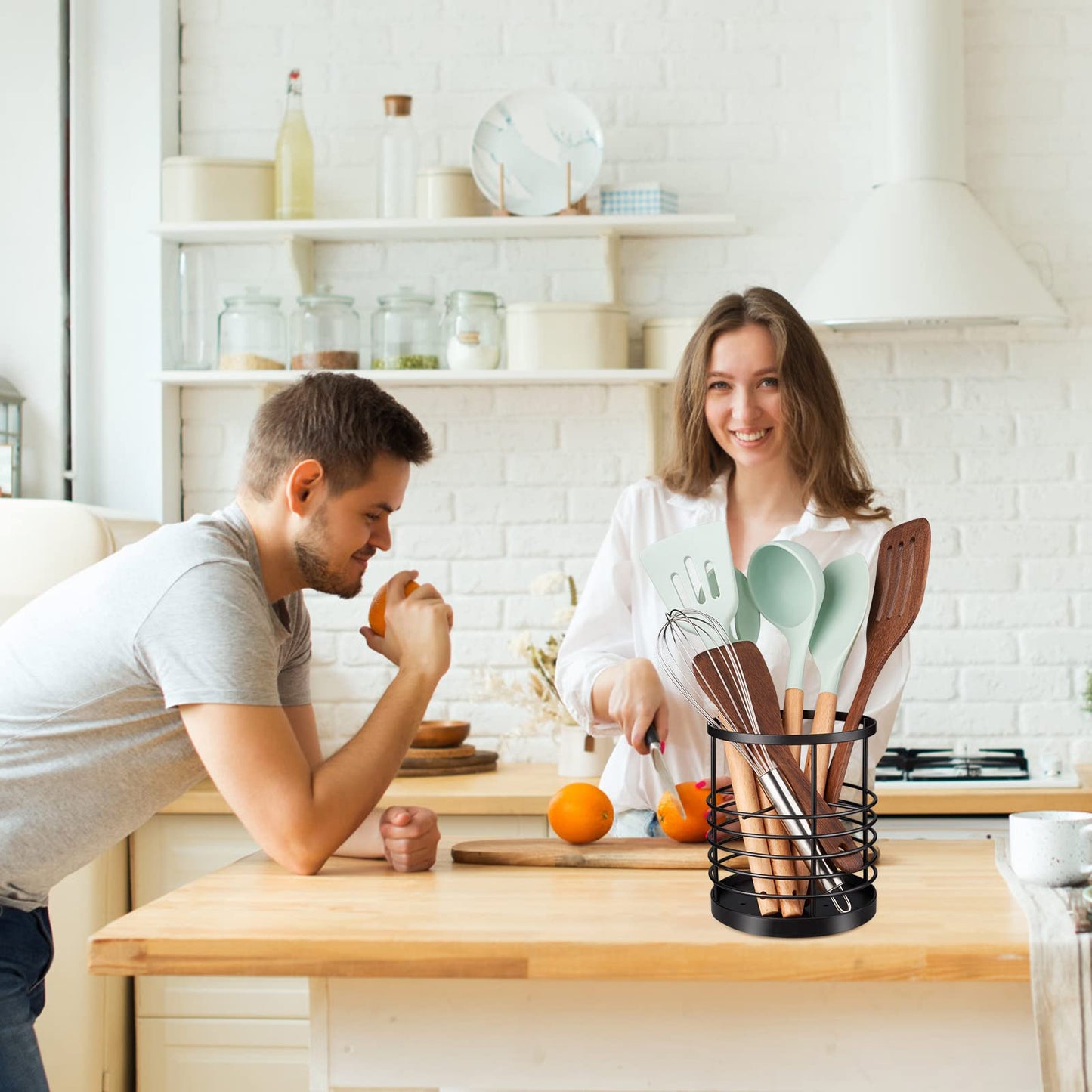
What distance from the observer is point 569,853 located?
1.48 meters

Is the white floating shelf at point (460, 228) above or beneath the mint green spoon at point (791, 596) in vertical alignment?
above

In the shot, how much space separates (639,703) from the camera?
162 centimetres

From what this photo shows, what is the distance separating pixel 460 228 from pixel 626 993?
7.74 ft

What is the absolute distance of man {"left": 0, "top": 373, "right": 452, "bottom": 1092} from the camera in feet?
4.65

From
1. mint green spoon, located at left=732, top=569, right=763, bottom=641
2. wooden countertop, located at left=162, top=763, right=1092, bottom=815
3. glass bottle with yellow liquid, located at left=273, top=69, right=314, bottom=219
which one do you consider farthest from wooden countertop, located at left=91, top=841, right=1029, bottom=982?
glass bottle with yellow liquid, located at left=273, top=69, right=314, bottom=219

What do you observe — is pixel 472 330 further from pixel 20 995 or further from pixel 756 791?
pixel 756 791

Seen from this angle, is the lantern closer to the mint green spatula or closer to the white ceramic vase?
the white ceramic vase

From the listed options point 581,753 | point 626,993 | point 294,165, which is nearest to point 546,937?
point 626,993

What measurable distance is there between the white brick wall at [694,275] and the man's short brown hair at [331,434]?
5.65 ft

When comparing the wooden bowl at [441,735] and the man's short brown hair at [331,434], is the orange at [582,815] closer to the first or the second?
the man's short brown hair at [331,434]

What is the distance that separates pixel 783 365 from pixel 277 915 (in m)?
1.20

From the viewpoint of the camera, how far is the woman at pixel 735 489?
6.59 ft

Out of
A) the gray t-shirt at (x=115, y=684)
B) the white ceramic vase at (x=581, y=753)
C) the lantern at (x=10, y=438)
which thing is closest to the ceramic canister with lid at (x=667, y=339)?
the white ceramic vase at (x=581, y=753)

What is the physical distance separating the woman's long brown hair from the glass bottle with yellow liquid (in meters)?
1.46
